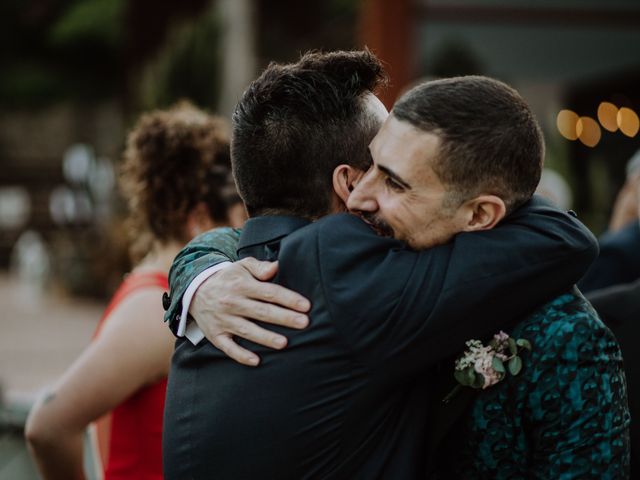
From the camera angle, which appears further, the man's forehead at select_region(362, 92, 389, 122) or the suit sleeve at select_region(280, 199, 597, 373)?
the man's forehead at select_region(362, 92, 389, 122)

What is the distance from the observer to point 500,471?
1.67 meters

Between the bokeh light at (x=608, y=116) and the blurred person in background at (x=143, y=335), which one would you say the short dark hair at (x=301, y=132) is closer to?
the blurred person in background at (x=143, y=335)

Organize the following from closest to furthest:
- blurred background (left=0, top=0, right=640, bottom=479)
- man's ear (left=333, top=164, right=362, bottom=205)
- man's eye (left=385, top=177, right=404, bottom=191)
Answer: man's eye (left=385, top=177, right=404, bottom=191), man's ear (left=333, top=164, right=362, bottom=205), blurred background (left=0, top=0, right=640, bottom=479)

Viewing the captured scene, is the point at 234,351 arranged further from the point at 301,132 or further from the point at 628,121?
the point at 628,121

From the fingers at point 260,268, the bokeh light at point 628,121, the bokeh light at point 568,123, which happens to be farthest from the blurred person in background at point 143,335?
the bokeh light at point 628,121

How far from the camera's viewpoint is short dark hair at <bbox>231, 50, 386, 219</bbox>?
1.78m

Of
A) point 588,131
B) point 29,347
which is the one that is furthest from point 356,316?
point 29,347

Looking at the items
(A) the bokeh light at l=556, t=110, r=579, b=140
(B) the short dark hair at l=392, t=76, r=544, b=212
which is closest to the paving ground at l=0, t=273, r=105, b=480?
(B) the short dark hair at l=392, t=76, r=544, b=212

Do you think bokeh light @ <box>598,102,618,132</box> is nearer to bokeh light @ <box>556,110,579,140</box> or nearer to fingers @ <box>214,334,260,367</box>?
bokeh light @ <box>556,110,579,140</box>

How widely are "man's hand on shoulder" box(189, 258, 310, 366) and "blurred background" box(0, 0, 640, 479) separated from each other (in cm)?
264

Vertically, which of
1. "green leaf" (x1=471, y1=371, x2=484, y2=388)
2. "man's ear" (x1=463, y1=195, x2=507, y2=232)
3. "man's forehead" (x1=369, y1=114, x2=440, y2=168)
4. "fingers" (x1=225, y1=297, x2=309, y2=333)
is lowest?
"green leaf" (x1=471, y1=371, x2=484, y2=388)

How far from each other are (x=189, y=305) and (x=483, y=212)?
67cm

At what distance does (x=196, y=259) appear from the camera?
2010 mm

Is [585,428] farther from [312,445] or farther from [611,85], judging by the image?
[611,85]
